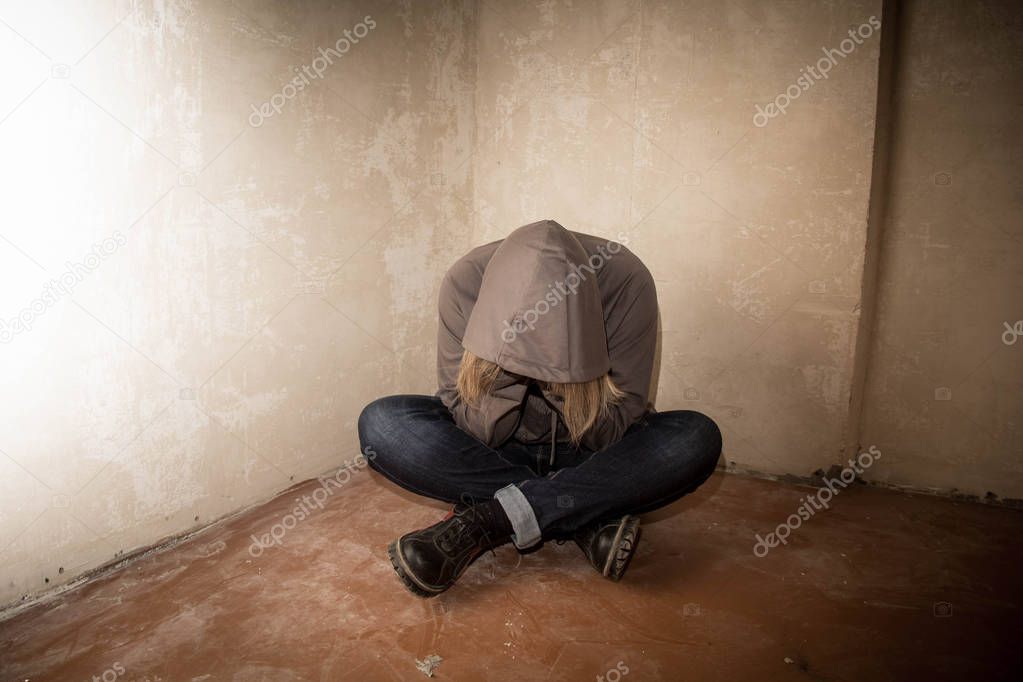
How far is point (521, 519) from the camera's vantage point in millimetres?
1750

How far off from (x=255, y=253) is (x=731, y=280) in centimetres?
166

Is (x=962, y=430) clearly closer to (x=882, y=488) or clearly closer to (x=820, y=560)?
(x=882, y=488)

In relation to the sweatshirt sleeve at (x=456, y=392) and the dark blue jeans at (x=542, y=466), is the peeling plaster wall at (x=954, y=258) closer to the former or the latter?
the dark blue jeans at (x=542, y=466)

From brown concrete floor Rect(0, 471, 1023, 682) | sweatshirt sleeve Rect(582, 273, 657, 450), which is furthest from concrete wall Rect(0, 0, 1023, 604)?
sweatshirt sleeve Rect(582, 273, 657, 450)

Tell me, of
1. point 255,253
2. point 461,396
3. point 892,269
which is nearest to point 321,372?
point 255,253

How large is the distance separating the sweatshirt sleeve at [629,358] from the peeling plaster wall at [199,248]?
1.09 metres

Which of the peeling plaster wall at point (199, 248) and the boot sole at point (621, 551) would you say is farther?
the boot sole at point (621, 551)

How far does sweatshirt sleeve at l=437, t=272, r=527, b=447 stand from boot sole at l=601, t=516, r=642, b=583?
41 centimetres

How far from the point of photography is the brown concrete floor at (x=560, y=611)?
1.46 meters

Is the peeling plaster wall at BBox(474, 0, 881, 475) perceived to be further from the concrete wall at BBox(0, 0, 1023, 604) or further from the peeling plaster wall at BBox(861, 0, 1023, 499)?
the peeling plaster wall at BBox(861, 0, 1023, 499)

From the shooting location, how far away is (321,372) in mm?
2438

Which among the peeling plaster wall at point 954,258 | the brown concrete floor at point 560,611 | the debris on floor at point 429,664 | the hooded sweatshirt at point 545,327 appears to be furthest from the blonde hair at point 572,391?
the peeling plaster wall at point 954,258

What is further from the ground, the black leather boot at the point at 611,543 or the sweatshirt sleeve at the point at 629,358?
the sweatshirt sleeve at the point at 629,358

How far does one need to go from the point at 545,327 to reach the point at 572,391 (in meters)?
0.27
